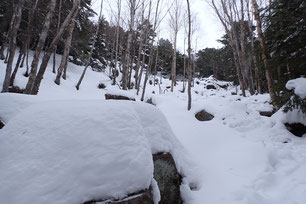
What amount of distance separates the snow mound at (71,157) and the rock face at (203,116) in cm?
589

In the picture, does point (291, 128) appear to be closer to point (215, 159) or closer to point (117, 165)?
point (215, 159)

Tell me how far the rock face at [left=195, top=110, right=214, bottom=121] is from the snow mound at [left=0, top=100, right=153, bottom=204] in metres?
5.89

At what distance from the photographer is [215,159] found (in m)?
4.02

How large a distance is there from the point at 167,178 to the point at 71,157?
1671mm

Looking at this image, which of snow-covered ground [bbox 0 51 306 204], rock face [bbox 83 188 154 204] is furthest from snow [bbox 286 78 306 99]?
rock face [bbox 83 188 154 204]

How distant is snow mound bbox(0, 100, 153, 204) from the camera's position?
1.41m

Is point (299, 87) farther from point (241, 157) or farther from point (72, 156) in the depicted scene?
point (72, 156)

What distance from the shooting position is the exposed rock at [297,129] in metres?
4.44

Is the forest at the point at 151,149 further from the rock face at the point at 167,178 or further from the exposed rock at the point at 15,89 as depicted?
the exposed rock at the point at 15,89

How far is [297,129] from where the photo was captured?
4523 millimetres

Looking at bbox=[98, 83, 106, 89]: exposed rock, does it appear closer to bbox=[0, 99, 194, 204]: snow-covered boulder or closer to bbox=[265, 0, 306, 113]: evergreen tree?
bbox=[265, 0, 306, 113]: evergreen tree

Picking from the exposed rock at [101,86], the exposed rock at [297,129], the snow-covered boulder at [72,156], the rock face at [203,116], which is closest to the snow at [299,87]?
the exposed rock at [297,129]

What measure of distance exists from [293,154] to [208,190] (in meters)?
2.34

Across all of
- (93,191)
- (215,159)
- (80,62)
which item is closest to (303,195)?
(215,159)
